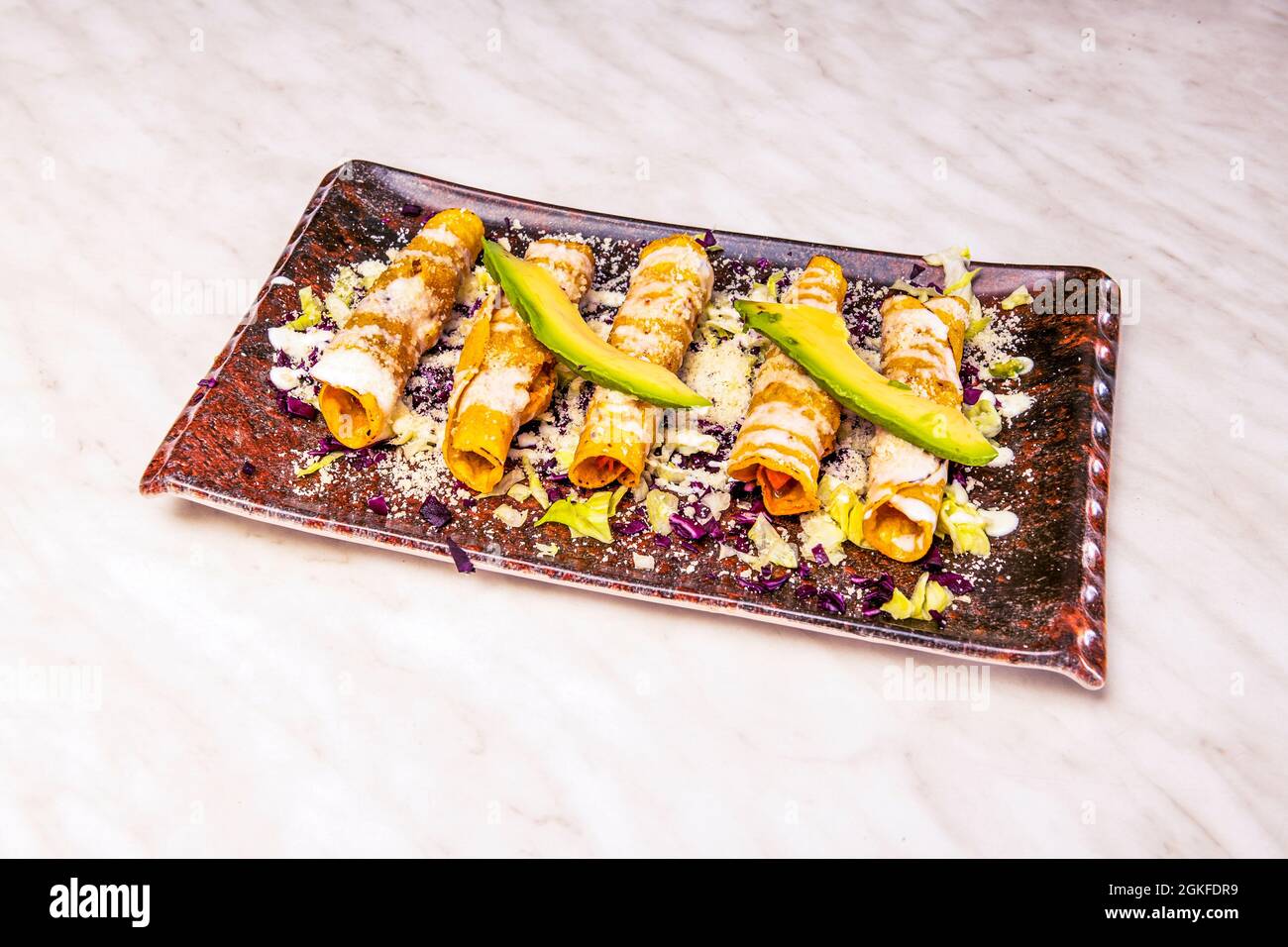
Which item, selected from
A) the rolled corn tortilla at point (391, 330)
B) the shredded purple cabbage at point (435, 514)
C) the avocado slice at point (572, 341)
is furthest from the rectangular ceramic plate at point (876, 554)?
the avocado slice at point (572, 341)

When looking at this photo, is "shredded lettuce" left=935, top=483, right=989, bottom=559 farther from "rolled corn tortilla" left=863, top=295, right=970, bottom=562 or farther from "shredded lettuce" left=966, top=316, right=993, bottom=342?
"shredded lettuce" left=966, top=316, right=993, bottom=342

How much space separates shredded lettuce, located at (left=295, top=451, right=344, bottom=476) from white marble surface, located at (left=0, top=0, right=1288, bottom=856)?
0.67 feet

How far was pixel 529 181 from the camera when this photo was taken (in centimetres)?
471

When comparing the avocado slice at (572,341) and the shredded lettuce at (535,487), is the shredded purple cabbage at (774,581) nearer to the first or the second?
the avocado slice at (572,341)

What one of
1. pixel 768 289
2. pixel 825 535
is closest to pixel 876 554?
pixel 825 535

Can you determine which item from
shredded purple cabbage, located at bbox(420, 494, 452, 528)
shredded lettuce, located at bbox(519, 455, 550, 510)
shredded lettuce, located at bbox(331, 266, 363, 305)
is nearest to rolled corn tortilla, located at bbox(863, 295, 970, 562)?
shredded lettuce, located at bbox(519, 455, 550, 510)

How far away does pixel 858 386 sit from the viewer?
3.23 m

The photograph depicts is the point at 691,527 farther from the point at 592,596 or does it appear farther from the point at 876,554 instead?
the point at 876,554

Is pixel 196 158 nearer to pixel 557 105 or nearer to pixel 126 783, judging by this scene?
pixel 557 105

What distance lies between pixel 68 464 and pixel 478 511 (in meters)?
1.31

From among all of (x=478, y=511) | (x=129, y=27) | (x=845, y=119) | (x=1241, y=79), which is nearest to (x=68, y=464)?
(x=478, y=511)

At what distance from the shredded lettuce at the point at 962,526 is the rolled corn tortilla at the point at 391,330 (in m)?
1.60

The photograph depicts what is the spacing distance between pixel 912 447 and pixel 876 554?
0.31 meters

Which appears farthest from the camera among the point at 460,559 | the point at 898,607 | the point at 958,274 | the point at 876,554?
the point at 958,274
